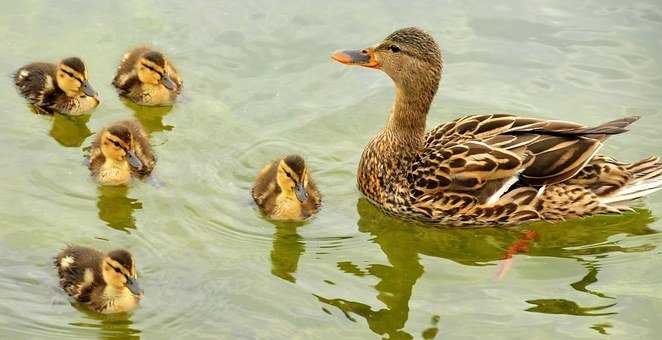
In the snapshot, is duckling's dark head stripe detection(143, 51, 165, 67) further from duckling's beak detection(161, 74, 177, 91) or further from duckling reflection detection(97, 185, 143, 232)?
duckling reflection detection(97, 185, 143, 232)

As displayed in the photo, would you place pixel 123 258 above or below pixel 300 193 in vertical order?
below

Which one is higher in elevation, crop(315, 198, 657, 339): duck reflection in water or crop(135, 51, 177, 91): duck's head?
crop(135, 51, 177, 91): duck's head

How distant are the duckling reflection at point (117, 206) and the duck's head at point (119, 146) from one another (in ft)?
0.59

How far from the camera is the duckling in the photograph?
5566 millimetres

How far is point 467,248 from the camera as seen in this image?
18.5ft

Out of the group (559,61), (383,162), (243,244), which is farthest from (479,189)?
(559,61)

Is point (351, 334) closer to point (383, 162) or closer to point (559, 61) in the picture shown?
point (383, 162)

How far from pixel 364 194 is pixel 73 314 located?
184cm

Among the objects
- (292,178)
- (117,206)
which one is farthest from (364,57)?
(117,206)

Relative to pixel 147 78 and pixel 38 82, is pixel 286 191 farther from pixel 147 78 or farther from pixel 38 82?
pixel 38 82

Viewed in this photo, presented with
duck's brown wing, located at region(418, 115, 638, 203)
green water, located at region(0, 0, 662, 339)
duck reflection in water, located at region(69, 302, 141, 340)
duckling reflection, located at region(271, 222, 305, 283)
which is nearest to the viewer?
duck reflection in water, located at region(69, 302, 141, 340)

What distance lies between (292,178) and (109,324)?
48.2 inches

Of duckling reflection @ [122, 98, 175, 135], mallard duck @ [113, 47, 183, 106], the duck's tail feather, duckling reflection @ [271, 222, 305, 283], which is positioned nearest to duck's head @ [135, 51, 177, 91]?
mallard duck @ [113, 47, 183, 106]

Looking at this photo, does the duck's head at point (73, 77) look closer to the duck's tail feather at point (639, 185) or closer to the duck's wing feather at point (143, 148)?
the duck's wing feather at point (143, 148)
